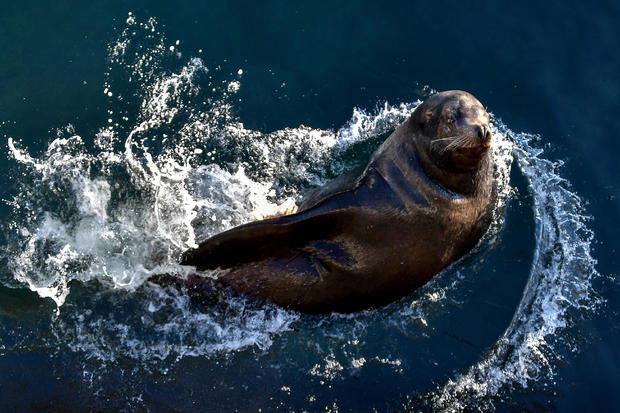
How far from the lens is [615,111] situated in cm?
770

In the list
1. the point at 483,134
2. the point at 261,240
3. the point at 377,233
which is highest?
the point at 483,134

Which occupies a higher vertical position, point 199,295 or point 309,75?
point 309,75

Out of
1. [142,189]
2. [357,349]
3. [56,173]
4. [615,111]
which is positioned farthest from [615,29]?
[56,173]

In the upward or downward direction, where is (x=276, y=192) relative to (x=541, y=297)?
upward

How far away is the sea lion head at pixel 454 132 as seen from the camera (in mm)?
5242

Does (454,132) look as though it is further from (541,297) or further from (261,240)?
(541,297)

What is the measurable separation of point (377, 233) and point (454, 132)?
3.43 feet

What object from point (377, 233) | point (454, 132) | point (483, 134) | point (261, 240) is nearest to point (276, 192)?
point (261, 240)

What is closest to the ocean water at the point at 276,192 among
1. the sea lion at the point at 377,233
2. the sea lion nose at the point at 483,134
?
the sea lion at the point at 377,233

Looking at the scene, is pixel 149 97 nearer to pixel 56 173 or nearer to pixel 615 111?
pixel 56 173

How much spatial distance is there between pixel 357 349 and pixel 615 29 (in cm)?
557

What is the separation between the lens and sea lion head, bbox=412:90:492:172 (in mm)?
5242

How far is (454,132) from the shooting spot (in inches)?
212

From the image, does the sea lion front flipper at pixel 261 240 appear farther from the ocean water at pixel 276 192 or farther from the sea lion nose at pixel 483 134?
the sea lion nose at pixel 483 134
